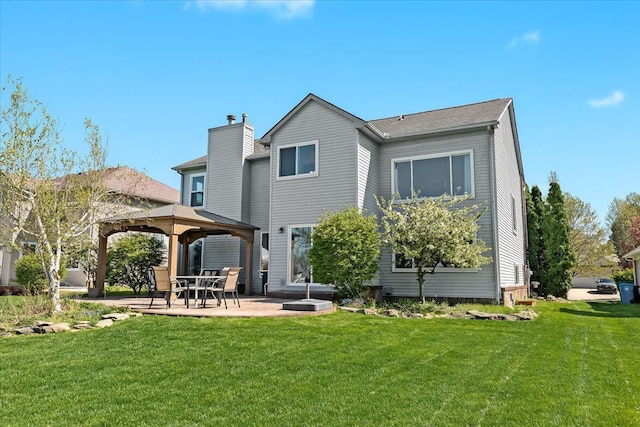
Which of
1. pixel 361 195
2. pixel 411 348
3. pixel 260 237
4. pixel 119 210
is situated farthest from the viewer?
Answer: pixel 260 237

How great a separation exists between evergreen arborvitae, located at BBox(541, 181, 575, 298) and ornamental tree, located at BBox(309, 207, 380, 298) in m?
13.0

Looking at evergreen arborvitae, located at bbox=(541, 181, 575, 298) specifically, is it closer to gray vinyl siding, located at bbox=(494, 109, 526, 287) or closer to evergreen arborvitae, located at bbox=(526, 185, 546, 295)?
evergreen arborvitae, located at bbox=(526, 185, 546, 295)

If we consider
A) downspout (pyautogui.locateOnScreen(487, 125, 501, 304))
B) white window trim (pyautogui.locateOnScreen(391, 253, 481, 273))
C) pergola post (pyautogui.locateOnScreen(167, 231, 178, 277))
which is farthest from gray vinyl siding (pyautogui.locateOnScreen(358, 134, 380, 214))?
pergola post (pyautogui.locateOnScreen(167, 231, 178, 277))

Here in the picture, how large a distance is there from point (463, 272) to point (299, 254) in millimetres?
5281

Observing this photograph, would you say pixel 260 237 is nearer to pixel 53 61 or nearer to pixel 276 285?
A: pixel 276 285

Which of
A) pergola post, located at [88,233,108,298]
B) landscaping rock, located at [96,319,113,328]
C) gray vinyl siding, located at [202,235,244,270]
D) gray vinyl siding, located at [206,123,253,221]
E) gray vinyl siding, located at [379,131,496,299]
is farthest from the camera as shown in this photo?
gray vinyl siding, located at [206,123,253,221]

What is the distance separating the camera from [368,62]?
13.9 metres

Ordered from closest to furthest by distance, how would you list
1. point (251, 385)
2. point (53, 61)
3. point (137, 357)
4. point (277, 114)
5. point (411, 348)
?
point (251, 385) < point (137, 357) < point (411, 348) < point (53, 61) < point (277, 114)

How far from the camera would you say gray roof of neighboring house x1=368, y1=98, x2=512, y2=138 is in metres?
14.6

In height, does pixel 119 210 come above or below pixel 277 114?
below

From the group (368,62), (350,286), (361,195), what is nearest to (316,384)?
(350,286)

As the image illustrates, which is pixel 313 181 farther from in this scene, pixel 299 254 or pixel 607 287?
pixel 607 287

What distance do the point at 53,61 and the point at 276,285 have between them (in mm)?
9201

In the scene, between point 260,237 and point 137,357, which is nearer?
point 137,357
